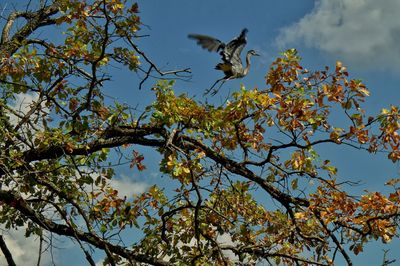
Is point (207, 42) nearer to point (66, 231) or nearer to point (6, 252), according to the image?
point (66, 231)

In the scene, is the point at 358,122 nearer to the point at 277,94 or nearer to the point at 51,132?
the point at 277,94

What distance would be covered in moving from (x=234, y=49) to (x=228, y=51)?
0.11 meters

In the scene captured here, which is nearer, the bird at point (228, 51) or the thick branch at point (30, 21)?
the bird at point (228, 51)

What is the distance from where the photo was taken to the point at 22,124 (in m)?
8.02

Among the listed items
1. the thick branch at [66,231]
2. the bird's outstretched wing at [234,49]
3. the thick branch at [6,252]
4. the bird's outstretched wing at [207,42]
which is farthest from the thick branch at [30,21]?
the bird's outstretched wing at [234,49]

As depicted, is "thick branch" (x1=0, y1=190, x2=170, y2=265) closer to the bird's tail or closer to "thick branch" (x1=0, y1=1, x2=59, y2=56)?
the bird's tail

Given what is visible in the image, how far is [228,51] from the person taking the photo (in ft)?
24.3

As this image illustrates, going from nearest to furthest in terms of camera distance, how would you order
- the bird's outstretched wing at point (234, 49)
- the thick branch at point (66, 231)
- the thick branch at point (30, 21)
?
the bird's outstretched wing at point (234, 49) < the thick branch at point (66, 231) < the thick branch at point (30, 21)

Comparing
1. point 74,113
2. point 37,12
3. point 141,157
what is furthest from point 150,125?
point 37,12

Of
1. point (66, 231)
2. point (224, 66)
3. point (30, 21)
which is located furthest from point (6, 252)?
point (30, 21)

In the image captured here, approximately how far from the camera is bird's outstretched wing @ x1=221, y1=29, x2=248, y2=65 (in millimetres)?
7340

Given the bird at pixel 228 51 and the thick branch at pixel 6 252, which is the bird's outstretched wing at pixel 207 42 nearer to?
the bird at pixel 228 51

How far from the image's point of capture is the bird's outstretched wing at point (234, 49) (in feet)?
24.1

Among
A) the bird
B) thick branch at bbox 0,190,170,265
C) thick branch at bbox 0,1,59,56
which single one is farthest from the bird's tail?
thick branch at bbox 0,1,59,56
